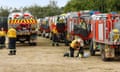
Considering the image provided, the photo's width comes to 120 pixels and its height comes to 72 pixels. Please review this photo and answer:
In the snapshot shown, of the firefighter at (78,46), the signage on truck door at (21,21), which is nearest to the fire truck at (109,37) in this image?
the firefighter at (78,46)

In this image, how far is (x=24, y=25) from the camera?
35281 millimetres

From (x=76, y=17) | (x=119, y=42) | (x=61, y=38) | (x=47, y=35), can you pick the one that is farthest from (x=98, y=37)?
(x=47, y=35)

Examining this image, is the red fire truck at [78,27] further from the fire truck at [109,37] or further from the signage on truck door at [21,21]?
the fire truck at [109,37]

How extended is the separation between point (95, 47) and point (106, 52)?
3155 mm

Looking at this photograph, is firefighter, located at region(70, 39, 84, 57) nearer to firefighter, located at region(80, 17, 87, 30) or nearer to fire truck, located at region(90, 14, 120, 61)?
fire truck, located at region(90, 14, 120, 61)

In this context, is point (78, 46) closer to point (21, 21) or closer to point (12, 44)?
point (12, 44)

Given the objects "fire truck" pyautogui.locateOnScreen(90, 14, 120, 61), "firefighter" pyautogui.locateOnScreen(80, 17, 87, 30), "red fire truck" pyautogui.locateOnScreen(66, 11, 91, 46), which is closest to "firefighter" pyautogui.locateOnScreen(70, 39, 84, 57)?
"fire truck" pyautogui.locateOnScreen(90, 14, 120, 61)

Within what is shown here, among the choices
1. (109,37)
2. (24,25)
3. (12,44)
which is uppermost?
(24,25)

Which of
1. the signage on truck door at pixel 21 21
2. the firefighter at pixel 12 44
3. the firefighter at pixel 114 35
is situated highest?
the signage on truck door at pixel 21 21

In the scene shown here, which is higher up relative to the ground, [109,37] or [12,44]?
[109,37]

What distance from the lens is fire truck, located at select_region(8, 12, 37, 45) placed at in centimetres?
3516

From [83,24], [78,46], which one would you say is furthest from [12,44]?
[83,24]

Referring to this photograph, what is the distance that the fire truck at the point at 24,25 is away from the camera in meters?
35.2

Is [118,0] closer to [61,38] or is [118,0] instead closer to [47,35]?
[61,38]
